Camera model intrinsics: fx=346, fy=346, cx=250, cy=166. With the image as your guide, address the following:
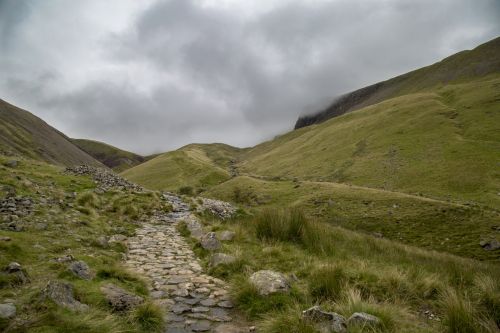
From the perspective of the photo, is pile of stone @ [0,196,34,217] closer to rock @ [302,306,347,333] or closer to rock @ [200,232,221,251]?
rock @ [200,232,221,251]

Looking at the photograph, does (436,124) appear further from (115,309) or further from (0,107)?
(0,107)

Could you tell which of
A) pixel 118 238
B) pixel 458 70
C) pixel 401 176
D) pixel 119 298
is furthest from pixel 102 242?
pixel 458 70

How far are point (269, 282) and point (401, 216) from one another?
26.8 m

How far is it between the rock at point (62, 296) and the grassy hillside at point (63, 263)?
0.32 ft

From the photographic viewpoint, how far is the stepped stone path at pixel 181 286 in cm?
654

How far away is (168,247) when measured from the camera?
1270 cm

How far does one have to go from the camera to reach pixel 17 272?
6.76 meters

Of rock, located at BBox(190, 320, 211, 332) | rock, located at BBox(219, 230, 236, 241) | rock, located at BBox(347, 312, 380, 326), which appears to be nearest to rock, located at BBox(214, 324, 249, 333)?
rock, located at BBox(190, 320, 211, 332)

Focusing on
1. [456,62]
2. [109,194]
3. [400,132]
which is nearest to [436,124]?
[400,132]

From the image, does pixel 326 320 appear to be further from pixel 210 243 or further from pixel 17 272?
pixel 210 243

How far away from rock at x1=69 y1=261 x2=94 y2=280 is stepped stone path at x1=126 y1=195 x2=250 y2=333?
1410 millimetres

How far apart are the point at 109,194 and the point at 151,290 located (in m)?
16.5

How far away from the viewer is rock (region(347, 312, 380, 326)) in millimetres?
5816

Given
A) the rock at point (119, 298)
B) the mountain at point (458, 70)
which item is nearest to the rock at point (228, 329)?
the rock at point (119, 298)
